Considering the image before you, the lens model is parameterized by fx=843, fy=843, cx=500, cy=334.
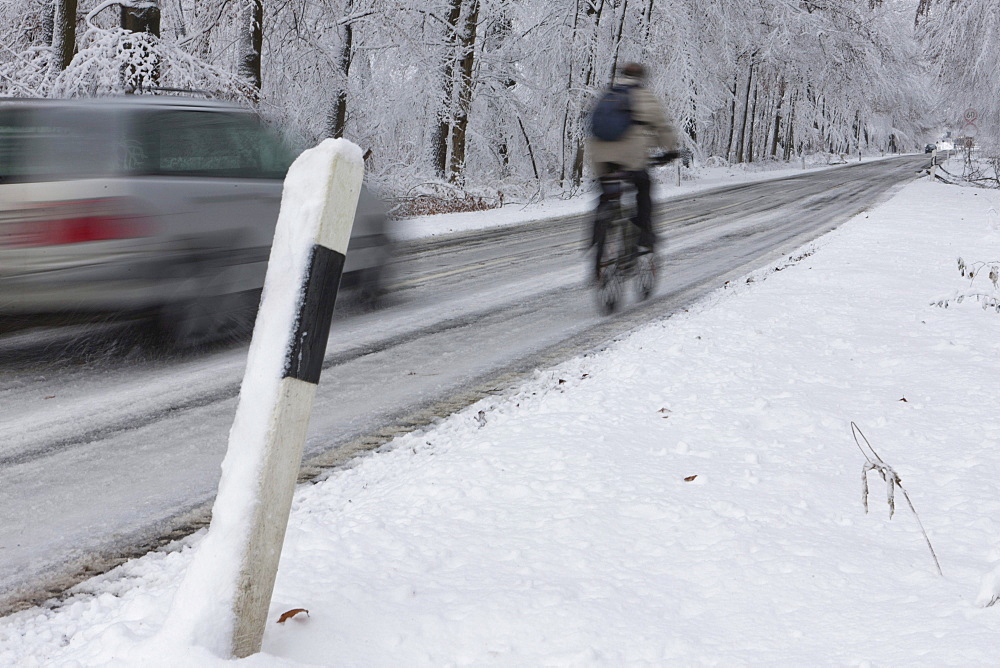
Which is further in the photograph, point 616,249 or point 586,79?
point 586,79

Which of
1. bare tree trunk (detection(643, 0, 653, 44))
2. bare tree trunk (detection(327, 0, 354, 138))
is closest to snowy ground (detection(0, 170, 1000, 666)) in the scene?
bare tree trunk (detection(327, 0, 354, 138))

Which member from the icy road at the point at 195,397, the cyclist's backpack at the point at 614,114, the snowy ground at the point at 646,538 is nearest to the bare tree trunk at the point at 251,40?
the icy road at the point at 195,397

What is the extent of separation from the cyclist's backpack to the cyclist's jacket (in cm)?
4

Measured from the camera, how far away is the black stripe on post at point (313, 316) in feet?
6.19

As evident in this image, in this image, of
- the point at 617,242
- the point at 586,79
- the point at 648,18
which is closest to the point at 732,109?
the point at 648,18

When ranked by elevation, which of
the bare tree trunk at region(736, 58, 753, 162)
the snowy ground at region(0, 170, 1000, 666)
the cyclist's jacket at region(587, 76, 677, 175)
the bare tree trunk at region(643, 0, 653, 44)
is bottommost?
the snowy ground at region(0, 170, 1000, 666)

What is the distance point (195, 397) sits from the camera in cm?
494

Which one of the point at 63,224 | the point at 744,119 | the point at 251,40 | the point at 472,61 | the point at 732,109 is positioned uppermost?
the point at 732,109

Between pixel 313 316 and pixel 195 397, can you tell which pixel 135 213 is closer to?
pixel 195 397

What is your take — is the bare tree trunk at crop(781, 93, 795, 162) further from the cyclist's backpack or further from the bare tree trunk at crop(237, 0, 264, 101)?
the cyclist's backpack

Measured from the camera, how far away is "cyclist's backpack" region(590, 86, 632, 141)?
7.82 meters

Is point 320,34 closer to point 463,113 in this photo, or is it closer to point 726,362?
point 463,113

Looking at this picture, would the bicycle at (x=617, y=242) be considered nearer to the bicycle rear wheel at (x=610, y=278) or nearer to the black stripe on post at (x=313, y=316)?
the bicycle rear wheel at (x=610, y=278)

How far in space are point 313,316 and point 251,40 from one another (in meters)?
16.6
